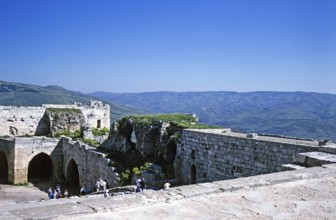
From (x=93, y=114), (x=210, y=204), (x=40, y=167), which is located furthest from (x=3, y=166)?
(x=210, y=204)

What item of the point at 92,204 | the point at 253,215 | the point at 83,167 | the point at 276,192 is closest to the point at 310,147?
the point at 276,192

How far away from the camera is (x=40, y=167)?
3850cm

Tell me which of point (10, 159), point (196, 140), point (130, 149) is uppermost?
point (196, 140)

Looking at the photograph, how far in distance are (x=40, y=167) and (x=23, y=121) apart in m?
5.13


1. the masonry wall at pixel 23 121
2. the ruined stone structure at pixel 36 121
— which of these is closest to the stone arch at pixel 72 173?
the ruined stone structure at pixel 36 121

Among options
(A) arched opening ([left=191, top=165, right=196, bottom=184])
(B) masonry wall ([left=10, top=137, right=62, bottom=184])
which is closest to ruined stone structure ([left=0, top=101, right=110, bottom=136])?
(B) masonry wall ([left=10, top=137, right=62, bottom=184])

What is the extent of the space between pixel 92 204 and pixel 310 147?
10251 millimetres

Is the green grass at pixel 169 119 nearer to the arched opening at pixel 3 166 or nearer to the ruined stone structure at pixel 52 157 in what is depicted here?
the ruined stone structure at pixel 52 157

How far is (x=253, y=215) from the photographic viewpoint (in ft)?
20.3

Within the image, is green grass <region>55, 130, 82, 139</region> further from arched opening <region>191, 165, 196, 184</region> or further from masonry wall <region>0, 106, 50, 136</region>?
arched opening <region>191, 165, 196, 184</region>

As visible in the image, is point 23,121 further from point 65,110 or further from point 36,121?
point 65,110

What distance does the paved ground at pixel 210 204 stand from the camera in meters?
5.86

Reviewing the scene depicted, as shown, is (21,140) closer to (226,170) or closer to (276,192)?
(226,170)

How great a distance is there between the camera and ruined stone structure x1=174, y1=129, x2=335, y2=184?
50.9ft
